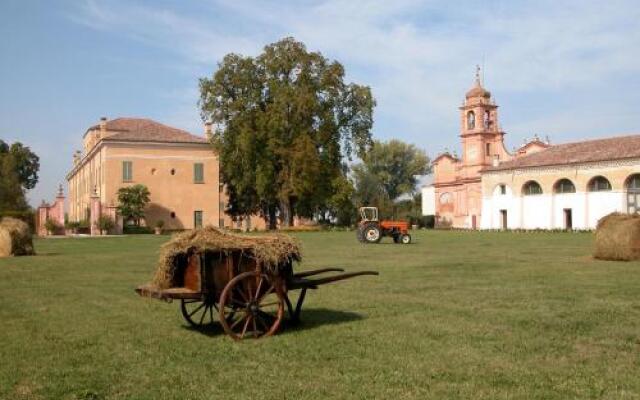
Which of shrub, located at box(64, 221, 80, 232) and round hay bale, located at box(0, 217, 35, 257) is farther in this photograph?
shrub, located at box(64, 221, 80, 232)

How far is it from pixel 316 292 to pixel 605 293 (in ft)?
15.3

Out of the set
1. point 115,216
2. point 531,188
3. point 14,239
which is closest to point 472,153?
→ point 531,188

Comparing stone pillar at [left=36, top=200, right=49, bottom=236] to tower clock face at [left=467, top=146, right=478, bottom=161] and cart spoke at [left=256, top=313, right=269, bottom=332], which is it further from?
cart spoke at [left=256, top=313, right=269, bottom=332]

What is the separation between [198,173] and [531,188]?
27.9m

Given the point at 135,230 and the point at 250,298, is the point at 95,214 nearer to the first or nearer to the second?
the point at 135,230

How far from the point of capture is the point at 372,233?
101 ft

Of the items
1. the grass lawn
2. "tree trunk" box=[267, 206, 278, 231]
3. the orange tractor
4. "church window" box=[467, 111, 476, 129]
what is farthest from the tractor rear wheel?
"church window" box=[467, 111, 476, 129]

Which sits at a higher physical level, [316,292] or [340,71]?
[340,71]

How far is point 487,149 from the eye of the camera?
70312mm

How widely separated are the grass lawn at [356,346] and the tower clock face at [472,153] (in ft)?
192

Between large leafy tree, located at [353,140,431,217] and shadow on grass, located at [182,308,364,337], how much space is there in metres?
81.4

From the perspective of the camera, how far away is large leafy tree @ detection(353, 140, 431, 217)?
9281cm

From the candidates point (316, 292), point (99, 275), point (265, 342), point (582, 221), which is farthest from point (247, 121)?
point (265, 342)

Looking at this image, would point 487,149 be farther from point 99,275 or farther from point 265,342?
point 265,342
